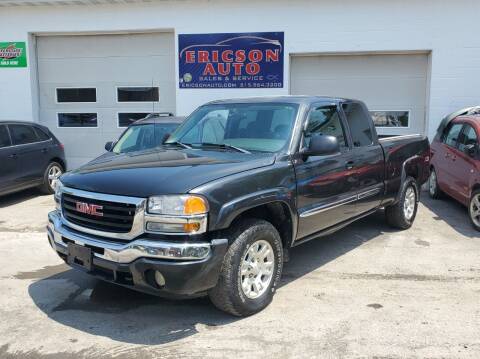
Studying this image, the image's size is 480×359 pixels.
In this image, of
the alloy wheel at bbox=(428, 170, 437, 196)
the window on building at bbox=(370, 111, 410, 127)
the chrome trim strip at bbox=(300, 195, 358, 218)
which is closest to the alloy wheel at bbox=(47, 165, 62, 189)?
the chrome trim strip at bbox=(300, 195, 358, 218)

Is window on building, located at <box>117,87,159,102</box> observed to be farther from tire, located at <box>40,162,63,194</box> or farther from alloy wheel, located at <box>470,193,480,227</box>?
alloy wheel, located at <box>470,193,480,227</box>

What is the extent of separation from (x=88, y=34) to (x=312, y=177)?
31.2 ft

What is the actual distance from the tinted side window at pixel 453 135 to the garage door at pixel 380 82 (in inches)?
105

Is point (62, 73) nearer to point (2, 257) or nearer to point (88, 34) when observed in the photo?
point (88, 34)

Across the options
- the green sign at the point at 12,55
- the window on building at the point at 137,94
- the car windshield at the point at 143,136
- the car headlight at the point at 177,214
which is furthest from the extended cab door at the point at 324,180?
the green sign at the point at 12,55

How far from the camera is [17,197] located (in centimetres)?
980

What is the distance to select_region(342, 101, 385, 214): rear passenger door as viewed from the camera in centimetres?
548

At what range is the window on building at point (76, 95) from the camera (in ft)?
41.2

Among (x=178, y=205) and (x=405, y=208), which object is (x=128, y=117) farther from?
(x=178, y=205)

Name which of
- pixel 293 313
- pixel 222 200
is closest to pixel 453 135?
pixel 293 313

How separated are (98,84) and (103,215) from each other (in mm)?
9438

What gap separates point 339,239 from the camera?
6.48 metres

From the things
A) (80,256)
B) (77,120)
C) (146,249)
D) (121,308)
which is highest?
(77,120)

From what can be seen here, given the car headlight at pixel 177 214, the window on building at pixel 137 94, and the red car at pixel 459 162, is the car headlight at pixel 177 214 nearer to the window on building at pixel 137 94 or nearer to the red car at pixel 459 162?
the red car at pixel 459 162
